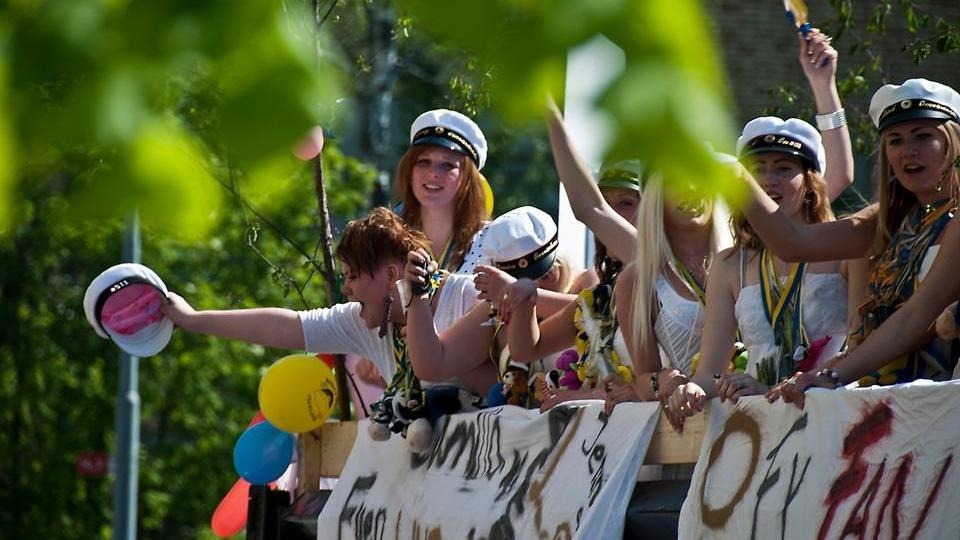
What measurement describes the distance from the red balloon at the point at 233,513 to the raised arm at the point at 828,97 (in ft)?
12.4

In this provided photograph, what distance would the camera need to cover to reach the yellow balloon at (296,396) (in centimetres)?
782

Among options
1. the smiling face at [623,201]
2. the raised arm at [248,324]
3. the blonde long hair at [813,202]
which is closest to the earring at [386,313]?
the raised arm at [248,324]

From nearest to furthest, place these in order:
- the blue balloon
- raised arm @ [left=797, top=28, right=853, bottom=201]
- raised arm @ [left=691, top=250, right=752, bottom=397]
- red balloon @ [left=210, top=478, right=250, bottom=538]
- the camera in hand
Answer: raised arm @ [left=691, top=250, right=752, bottom=397] < raised arm @ [left=797, top=28, right=853, bottom=201] < the camera in hand < the blue balloon < red balloon @ [left=210, top=478, right=250, bottom=538]

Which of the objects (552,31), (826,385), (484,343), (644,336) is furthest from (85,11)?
(484,343)

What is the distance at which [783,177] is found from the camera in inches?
225

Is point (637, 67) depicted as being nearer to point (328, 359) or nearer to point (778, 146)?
point (778, 146)

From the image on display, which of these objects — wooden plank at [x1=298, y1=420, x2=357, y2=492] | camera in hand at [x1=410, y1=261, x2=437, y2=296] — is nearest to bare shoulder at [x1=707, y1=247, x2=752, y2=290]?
camera in hand at [x1=410, y1=261, x2=437, y2=296]

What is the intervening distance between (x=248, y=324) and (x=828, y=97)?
2.72 meters

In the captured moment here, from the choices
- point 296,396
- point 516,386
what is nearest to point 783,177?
point 516,386

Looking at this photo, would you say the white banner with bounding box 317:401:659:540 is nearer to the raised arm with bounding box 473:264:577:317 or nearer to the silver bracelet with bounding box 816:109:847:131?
the raised arm with bounding box 473:264:577:317

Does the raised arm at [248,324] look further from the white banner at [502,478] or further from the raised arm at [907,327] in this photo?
the raised arm at [907,327]

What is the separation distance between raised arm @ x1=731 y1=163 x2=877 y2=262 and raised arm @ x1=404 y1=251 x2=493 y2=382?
1.51 metres

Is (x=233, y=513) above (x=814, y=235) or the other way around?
the other way around

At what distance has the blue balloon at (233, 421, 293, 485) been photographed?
808 centimetres
